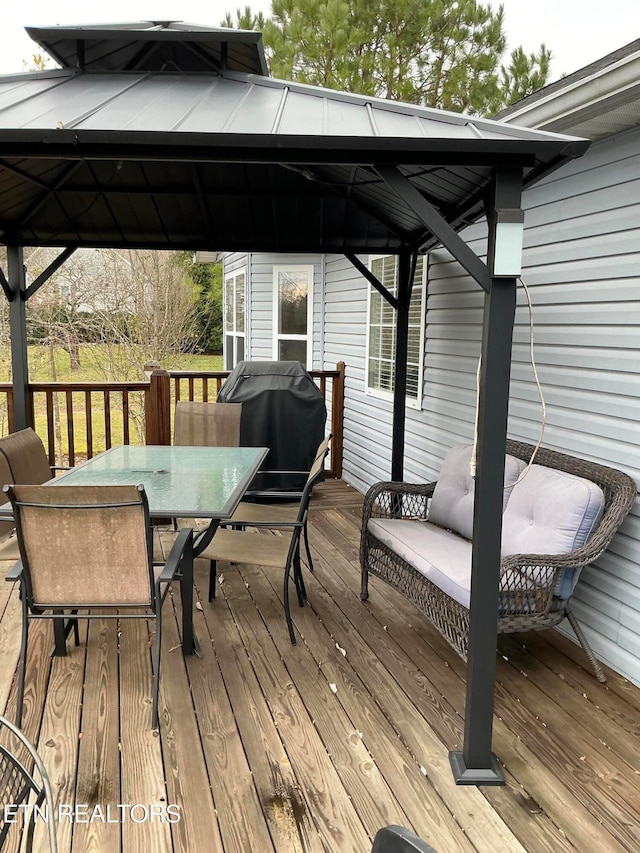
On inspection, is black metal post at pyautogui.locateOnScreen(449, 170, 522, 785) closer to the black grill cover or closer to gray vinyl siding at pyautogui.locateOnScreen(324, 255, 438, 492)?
gray vinyl siding at pyautogui.locateOnScreen(324, 255, 438, 492)

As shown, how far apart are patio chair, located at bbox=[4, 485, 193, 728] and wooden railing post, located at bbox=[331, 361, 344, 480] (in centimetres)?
452

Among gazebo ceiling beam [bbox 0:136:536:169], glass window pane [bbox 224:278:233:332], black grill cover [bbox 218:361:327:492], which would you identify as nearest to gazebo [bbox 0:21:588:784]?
gazebo ceiling beam [bbox 0:136:536:169]

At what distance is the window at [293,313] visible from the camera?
8523mm

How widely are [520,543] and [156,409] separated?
3372mm

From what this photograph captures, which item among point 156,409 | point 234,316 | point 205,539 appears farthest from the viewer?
point 234,316

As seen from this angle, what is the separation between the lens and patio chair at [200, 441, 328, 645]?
336cm

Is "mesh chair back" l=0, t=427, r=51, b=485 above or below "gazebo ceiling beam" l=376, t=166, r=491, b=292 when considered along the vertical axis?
below

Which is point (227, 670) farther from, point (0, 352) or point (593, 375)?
point (0, 352)

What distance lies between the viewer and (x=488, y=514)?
7.73 feet

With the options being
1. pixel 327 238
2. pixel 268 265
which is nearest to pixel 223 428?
pixel 327 238

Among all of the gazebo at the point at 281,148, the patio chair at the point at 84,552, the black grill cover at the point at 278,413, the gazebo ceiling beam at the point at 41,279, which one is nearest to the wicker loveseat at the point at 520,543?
the gazebo at the point at 281,148

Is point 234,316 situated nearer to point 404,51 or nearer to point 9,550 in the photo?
point 404,51

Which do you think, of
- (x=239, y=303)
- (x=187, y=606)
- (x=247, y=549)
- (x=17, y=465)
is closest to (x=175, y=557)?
(x=187, y=606)

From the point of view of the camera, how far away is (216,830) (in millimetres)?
2074
